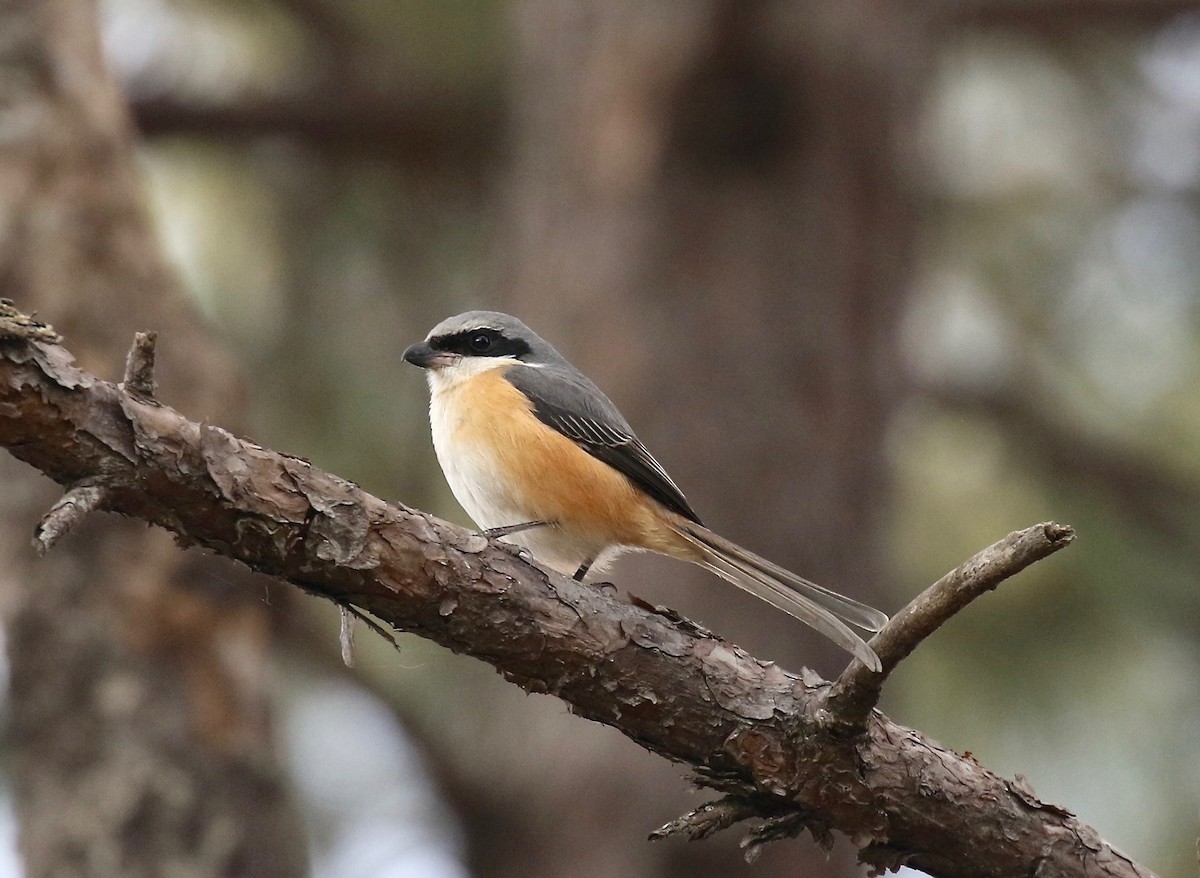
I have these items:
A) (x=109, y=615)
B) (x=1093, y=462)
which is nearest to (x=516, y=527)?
(x=109, y=615)

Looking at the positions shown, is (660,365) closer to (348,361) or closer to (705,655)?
(348,361)

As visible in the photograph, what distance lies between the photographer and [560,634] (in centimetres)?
307

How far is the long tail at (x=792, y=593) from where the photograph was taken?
3.28 m

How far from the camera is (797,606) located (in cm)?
372

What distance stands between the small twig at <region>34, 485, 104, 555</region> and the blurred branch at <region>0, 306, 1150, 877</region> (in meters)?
0.05

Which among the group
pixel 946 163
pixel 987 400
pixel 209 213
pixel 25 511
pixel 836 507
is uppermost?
pixel 946 163

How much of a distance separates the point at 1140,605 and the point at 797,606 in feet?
18.5

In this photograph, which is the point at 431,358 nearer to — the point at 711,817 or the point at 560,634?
the point at 560,634

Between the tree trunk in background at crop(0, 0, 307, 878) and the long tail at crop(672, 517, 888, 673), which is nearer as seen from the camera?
the long tail at crop(672, 517, 888, 673)

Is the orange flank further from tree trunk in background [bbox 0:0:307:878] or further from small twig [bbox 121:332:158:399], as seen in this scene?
small twig [bbox 121:332:158:399]

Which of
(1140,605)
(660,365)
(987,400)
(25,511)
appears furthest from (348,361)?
(1140,605)

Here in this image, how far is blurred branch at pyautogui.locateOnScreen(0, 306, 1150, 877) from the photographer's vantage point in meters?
2.63

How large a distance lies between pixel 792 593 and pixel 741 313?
3465mm

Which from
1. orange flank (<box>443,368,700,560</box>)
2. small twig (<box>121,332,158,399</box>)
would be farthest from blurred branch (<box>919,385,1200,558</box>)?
small twig (<box>121,332,158,399</box>)
